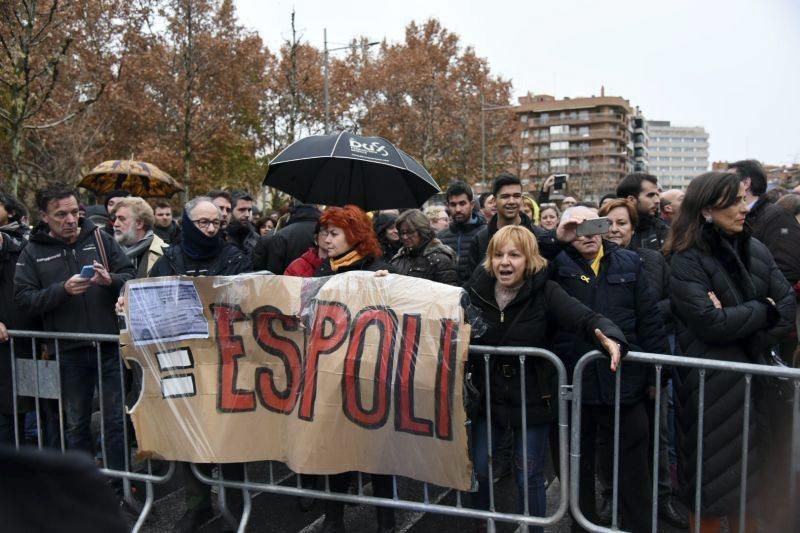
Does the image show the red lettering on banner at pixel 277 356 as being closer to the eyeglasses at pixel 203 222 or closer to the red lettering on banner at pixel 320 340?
the red lettering on banner at pixel 320 340

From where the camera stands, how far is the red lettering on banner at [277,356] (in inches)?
161

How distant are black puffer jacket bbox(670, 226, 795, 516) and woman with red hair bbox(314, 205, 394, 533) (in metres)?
1.77

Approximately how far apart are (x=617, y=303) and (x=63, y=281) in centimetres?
363

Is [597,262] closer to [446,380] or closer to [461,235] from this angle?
[446,380]

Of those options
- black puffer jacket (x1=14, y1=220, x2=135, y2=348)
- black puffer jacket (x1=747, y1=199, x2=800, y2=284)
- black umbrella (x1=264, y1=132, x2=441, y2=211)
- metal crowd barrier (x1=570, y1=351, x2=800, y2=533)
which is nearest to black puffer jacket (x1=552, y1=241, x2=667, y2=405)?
metal crowd barrier (x1=570, y1=351, x2=800, y2=533)

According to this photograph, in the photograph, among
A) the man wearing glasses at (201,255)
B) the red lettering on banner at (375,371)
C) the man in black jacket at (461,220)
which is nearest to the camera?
the red lettering on banner at (375,371)

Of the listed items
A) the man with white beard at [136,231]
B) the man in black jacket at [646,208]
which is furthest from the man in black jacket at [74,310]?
the man in black jacket at [646,208]

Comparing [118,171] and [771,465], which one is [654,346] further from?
[118,171]

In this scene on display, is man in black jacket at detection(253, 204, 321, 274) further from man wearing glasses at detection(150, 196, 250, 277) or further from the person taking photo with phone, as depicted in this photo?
the person taking photo with phone

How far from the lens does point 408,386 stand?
3.86 meters

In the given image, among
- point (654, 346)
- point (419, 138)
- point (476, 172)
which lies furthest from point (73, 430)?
point (476, 172)

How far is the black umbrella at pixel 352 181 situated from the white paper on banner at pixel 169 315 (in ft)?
4.68

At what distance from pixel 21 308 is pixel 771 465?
15.4 feet

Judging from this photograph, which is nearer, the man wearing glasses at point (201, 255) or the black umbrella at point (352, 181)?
the man wearing glasses at point (201, 255)
